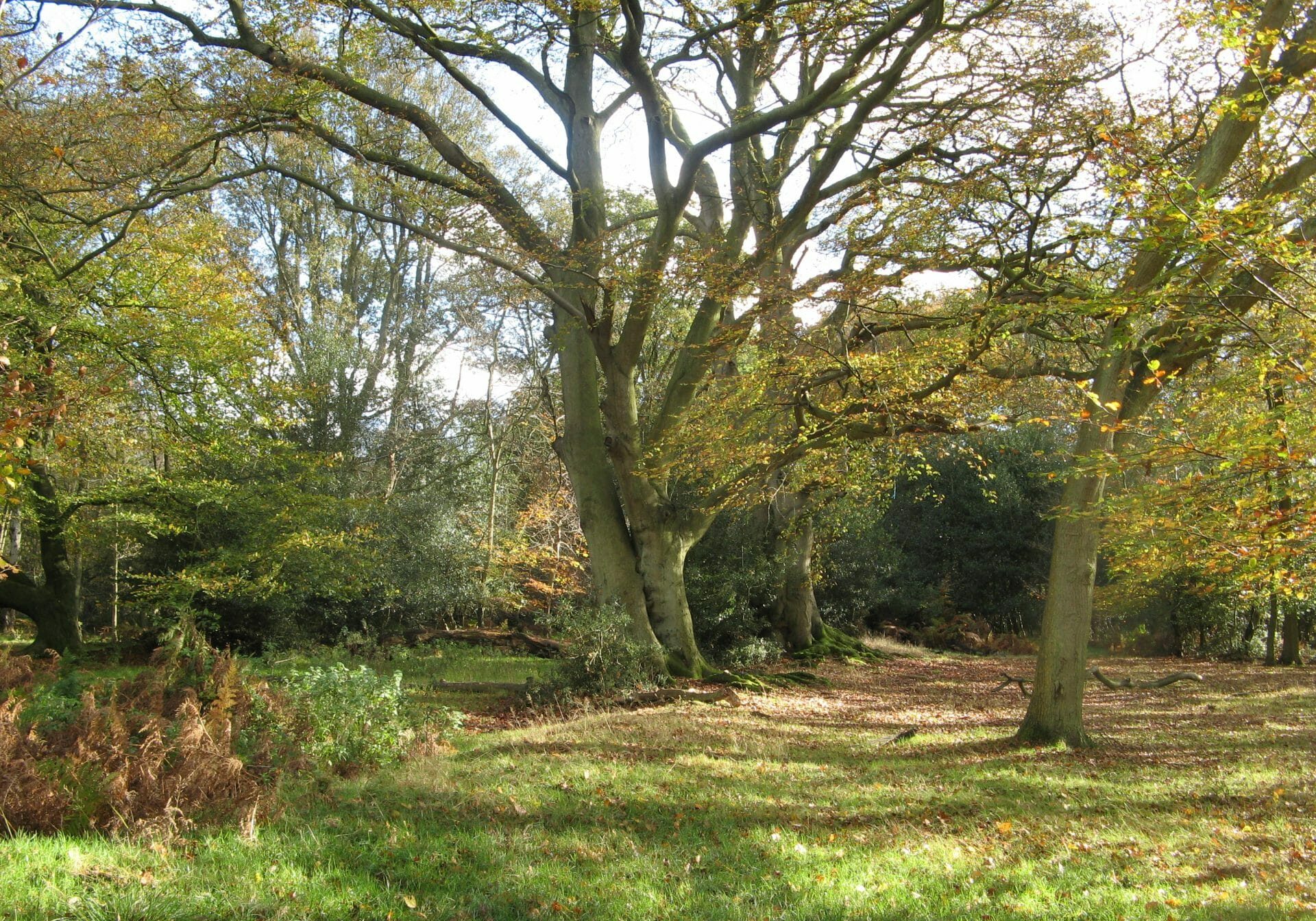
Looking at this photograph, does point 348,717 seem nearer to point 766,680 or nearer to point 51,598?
point 766,680

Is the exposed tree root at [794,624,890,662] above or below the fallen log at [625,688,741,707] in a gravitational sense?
below

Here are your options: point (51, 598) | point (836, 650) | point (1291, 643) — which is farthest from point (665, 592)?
point (1291, 643)

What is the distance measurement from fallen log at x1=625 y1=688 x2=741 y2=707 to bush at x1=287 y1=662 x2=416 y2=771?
15.2 feet

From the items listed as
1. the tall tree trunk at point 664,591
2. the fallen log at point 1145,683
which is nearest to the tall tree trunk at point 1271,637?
the fallen log at point 1145,683

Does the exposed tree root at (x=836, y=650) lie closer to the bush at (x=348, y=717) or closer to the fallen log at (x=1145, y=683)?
the fallen log at (x=1145, y=683)

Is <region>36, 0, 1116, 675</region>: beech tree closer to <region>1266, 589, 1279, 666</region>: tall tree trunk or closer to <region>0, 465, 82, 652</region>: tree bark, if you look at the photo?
<region>0, 465, 82, 652</region>: tree bark

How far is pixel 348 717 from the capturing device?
23.0 feet

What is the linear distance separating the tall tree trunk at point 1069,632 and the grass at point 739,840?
1.35ft

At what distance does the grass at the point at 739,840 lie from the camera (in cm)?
419

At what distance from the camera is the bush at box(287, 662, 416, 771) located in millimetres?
6719

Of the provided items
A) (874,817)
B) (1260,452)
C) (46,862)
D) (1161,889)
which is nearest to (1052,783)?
(874,817)

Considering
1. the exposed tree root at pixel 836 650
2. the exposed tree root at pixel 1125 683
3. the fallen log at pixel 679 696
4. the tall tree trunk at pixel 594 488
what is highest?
the tall tree trunk at pixel 594 488

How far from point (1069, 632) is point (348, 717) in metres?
7.15

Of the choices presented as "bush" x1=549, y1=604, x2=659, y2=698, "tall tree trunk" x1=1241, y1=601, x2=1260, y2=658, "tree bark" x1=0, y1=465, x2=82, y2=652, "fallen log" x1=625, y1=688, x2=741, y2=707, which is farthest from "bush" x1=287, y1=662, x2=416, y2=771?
"tall tree trunk" x1=1241, y1=601, x2=1260, y2=658
